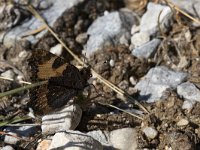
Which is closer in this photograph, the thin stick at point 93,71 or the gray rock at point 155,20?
the thin stick at point 93,71

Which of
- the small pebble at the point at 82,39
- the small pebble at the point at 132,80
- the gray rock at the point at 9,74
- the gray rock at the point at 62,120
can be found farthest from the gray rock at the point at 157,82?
the gray rock at the point at 9,74

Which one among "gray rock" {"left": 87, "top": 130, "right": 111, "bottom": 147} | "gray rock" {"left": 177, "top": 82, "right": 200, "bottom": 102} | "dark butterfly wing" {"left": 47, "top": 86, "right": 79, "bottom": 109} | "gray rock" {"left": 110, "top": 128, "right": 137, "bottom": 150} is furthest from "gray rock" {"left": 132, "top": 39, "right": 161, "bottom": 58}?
"gray rock" {"left": 87, "top": 130, "right": 111, "bottom": 147}

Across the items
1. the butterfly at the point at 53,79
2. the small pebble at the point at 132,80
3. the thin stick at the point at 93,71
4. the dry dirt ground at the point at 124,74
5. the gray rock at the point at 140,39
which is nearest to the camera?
the dry dirt ground at the point at 124,74

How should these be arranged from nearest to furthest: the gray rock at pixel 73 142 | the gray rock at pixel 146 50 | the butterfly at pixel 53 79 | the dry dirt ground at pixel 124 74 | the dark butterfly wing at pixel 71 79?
Answer: the gray rock at pixel 73 142 < the dry dirt ground at pixel 124 74 < the butterfly at pixel 53 79 < the dark butterfly wing at pixel 71 79 < the gray rock at pixel 146 50

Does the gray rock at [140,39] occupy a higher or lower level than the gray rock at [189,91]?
higher

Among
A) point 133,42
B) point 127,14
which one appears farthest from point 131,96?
point 127,14

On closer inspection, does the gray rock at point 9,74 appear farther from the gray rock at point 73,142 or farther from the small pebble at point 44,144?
the gray rock at point 73,142

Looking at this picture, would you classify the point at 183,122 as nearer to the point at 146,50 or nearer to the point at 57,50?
the point at 146,50

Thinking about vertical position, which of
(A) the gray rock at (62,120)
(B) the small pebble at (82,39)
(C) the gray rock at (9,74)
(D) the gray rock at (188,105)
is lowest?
(D) the gray rock at (188,105)
